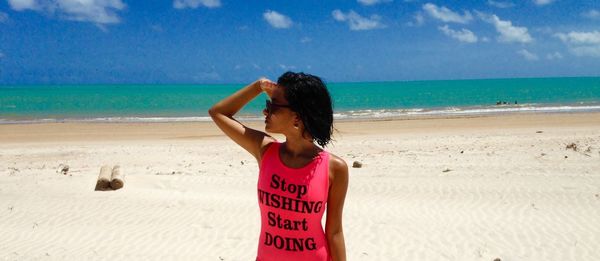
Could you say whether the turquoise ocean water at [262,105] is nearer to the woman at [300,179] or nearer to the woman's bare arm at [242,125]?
the woman's bare arm at [242,125]

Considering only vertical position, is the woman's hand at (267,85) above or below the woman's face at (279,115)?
above

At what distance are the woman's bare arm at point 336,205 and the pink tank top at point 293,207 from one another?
32 millimetres

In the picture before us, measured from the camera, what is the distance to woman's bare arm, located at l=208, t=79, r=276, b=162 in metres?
2.55

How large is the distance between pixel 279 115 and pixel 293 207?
15.5 inches

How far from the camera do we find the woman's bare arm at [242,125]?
2.55 m

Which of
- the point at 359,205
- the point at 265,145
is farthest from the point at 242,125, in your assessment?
the point at 359,205

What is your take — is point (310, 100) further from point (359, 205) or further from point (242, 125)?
point (359, 205)

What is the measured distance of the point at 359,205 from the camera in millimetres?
9141

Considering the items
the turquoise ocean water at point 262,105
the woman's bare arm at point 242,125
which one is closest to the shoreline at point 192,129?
the turquoise ocean water at point 262,105

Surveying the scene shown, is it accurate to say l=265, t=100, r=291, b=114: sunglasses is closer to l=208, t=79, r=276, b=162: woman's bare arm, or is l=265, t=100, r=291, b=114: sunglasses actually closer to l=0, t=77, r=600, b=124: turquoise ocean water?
l=208, t=79, r=276, b=162: woman's bare arm

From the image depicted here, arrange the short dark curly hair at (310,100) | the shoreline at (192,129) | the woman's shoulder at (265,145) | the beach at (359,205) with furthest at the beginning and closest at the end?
the shoreline at (192,129) → the beach at (359,205) → the woman's shoulder at (265,145) → the short dark curly hair at (310,100)

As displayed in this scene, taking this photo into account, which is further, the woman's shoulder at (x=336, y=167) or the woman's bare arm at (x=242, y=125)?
the woman's bare arm at (x=242, y=125)

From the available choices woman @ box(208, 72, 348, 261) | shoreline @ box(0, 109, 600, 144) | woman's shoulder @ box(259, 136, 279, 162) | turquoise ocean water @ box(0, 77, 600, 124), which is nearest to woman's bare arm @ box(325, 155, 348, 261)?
woman @ box(208, 72, 348, 261)

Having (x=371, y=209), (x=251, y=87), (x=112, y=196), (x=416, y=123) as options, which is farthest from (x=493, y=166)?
(x=416, y=123)
